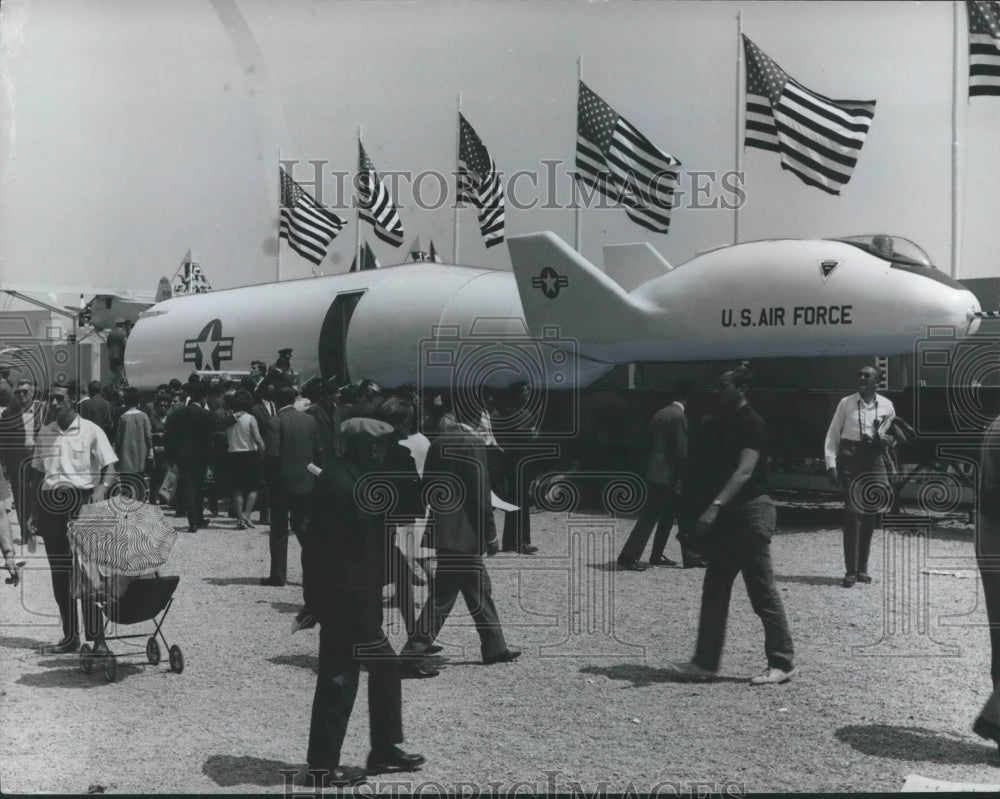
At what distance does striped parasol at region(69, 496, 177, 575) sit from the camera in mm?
6953

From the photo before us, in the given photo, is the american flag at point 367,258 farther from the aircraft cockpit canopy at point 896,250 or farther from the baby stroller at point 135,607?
the baby stroller at point 135,607

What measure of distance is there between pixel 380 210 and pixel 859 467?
428 inches

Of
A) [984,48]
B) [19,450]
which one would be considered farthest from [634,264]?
[19,450]

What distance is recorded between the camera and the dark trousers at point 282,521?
967 centimetres

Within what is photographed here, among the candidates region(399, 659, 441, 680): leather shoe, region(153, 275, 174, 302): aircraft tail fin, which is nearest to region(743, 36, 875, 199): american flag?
region(399, 659, 441, 680): leather shoe

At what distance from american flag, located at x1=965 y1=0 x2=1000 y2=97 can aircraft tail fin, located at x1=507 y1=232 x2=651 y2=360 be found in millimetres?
5106

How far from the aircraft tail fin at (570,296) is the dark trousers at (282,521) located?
6.28 m

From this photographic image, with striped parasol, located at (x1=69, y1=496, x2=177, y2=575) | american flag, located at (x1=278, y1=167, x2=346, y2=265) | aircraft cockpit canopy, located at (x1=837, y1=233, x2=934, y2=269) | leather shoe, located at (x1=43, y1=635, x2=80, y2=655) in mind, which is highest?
american flag, located at (x1=278, y1=167, x2=346, y2=265)

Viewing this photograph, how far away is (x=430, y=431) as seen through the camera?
7.81 m

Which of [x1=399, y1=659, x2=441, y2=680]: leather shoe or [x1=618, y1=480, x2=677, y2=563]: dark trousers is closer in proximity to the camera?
[x1=399, y1=659, x2=441, y2=680]: leather shoe

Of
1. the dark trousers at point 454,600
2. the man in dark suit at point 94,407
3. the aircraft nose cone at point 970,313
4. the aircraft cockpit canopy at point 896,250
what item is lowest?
the dark trousers at point 454,600

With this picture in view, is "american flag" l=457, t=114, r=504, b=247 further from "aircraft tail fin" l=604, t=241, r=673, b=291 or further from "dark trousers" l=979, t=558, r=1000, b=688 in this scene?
"dark trousers" l=979, t=558, r=1000, b=688

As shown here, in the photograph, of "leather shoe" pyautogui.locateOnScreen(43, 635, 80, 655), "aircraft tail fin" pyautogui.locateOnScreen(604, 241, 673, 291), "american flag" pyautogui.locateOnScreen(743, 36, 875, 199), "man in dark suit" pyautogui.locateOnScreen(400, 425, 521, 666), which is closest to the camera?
"man in dark suit" pyautogui.locateOnScreen(400, 425, 521, 666)

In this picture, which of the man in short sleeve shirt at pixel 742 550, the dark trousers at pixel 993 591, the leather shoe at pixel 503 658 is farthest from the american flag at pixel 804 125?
the dark trousers at pixel 993 591
